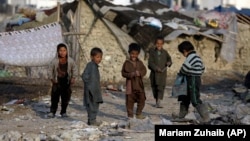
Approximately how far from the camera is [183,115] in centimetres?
974

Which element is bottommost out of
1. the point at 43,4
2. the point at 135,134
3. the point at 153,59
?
the point at 135,134

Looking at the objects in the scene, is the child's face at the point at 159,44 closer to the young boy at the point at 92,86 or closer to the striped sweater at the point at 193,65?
the striped sweater at the point at 193,65

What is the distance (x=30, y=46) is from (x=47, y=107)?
1997mm

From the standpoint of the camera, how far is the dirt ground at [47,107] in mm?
9172

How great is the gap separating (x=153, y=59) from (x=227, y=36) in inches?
364

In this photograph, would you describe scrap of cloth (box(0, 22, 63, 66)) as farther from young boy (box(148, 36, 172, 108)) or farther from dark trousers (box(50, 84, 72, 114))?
dark trousers (box(50, 84, 72, 114))

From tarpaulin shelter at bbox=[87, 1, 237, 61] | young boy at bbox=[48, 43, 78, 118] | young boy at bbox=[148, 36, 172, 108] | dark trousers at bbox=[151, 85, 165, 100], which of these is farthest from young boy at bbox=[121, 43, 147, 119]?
tarpaulin shelter at bbox=[87, 1, 237, 61]

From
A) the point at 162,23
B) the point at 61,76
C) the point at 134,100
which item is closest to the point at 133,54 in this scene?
the point at 134,100

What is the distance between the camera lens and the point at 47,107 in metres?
11.4

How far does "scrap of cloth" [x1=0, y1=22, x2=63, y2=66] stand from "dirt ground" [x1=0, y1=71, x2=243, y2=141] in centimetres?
74

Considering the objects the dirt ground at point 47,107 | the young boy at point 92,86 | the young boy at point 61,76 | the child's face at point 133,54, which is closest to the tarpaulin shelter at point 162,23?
the dirt ground at point 47,107

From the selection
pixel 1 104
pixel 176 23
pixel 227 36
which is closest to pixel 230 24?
pixel 227 36

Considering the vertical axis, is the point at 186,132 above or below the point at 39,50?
below

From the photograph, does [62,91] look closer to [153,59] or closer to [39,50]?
[153,59]
